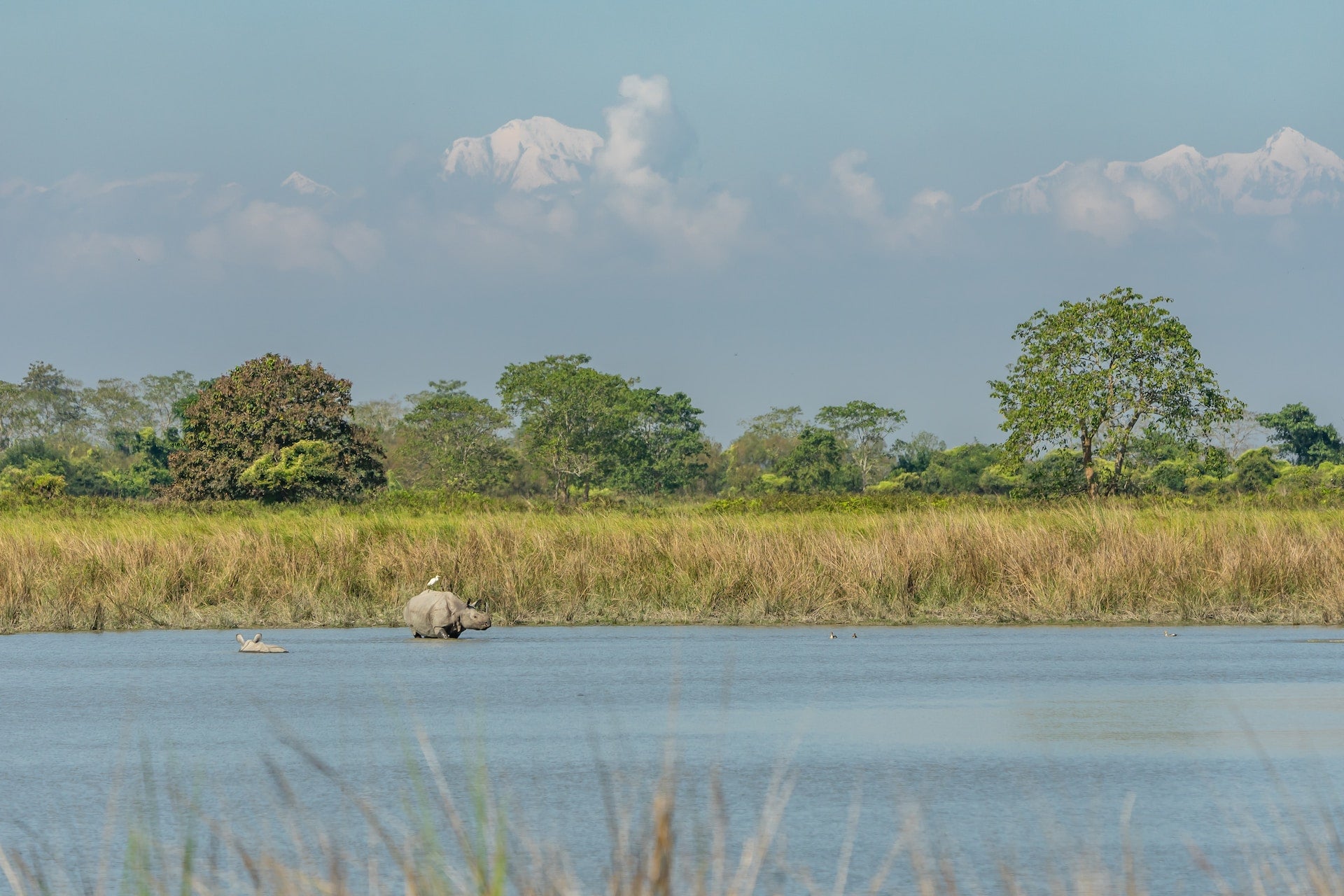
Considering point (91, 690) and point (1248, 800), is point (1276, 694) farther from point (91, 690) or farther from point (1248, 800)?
point (91, 690)

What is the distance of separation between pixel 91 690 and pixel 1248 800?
272 inches

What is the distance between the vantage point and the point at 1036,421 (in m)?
40.5

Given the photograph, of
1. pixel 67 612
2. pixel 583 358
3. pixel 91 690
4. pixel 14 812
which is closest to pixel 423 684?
pixel 91 690

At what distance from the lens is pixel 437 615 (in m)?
13.8

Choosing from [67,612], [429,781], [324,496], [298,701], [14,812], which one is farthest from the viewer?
[324,496]

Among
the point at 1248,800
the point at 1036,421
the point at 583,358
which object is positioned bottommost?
the point at 1248,800

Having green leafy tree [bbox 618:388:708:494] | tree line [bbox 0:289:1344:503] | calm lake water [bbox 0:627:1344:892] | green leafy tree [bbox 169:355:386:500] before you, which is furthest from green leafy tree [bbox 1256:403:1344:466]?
calm lake water [bbox 0:627:1344:892]

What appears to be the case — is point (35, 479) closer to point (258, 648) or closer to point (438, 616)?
point (438, 616)

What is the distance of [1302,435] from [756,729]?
6791 centimetres

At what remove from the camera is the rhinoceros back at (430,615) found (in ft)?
45.1

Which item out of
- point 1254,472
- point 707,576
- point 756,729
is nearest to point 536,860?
point 756,729

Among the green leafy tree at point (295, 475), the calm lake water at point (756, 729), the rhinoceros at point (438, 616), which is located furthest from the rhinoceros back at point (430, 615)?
the green leafy tree at point (295, 475)

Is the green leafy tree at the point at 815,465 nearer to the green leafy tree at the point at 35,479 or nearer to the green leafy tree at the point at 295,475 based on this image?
the green leafy tree at the point at 35,479

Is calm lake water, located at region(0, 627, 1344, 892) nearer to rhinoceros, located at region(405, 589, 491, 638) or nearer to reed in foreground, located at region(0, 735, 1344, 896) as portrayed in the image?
reed in foreground, located at region(0, 735, 1344, 896)
